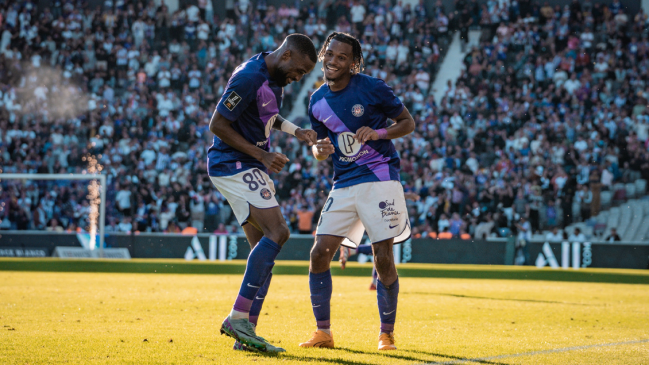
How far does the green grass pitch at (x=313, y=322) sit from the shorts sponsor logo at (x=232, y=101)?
5.57ft

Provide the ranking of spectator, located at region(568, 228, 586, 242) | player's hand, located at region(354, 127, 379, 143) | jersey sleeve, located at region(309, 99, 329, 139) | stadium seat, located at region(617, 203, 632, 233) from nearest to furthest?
1. player's hand, located at region(354, 127, 379, 143)
2. jersey sleeve, located at region(309, 99, 329, 139)
3. stadium seat, located at region(617, 203, 632, 233)
4. spectator, located at region(568, 228, 586, 242)

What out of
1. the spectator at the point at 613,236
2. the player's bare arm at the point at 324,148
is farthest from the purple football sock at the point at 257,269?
the spectator at the point at 613,236

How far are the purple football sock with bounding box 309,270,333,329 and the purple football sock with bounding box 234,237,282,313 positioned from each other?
57 centimetres

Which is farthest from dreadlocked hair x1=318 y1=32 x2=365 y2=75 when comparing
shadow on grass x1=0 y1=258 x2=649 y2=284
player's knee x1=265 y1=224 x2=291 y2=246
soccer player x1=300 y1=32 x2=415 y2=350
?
shadow on grass x1=0 y1=258 x2=649 y2=284

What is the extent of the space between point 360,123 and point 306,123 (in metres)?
19.9

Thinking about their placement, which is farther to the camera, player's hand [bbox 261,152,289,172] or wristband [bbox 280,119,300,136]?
wristband [bbox 280,119,300,136]

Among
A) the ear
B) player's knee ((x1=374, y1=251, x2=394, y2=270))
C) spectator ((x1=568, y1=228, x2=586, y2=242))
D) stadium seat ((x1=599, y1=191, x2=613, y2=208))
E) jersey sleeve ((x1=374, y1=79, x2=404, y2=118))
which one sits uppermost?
the ear

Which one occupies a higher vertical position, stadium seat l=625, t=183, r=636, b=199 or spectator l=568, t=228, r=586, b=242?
stadium seat l=625, t=183, r=636, b=199

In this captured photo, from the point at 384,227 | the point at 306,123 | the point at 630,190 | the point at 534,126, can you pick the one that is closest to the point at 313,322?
the point at 384,227

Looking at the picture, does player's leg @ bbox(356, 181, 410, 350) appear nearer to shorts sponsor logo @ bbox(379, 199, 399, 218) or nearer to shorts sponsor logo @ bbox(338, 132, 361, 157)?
shorts sponsor logo @ bbox(379, 199, 399, 218)

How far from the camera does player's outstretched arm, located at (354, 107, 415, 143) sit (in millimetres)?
5418

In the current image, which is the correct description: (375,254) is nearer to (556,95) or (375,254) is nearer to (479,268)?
(479,268)

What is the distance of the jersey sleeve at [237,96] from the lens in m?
5.08

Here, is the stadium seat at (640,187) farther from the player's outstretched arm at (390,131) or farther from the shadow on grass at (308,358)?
the shadow on grass at (308,358)
